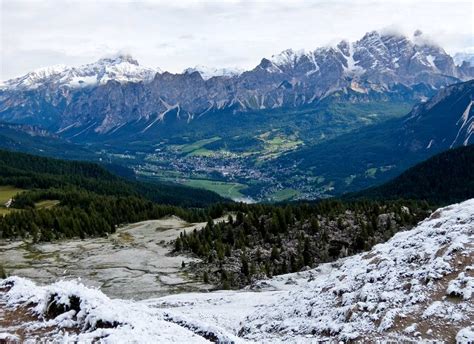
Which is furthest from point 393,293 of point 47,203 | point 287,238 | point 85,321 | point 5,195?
point 5,195

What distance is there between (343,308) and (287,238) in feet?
167

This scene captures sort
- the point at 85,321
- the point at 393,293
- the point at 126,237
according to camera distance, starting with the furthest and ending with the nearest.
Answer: the point at 126,237 → the point at 393,293 → the point at 85,321

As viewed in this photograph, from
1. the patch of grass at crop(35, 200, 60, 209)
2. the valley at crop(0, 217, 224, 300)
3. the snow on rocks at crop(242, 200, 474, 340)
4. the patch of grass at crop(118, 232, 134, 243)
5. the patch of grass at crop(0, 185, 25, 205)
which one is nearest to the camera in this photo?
the snow on rocks at crop(242, 200, 474, 340)

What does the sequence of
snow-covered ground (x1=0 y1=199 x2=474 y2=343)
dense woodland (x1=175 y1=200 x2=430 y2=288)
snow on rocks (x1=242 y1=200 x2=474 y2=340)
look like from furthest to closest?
dense woodland (x1=175 y1=200 x2=430 y2=288), snow on rocks (x1=242 y1=200 x2=474 y2=340), snow-covered ground (x1=0 y1=199 x2=474 y2=343)

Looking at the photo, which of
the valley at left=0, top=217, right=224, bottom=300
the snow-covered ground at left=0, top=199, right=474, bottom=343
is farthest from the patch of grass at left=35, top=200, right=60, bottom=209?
the snow-covered ground at left=0, top=199, right=474, bottom=343

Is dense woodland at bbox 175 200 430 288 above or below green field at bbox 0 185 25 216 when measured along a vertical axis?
above

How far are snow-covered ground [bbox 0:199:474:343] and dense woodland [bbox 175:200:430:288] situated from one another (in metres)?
30.8

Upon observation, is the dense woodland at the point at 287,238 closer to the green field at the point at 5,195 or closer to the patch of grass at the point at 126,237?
the patch of grass at the point at 126,237

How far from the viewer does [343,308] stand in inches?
971

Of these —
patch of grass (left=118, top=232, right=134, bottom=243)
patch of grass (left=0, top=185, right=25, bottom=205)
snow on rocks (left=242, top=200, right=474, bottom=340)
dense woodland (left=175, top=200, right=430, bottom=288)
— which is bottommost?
patch of grass (left=118, top=232, right=134, bottom=243)

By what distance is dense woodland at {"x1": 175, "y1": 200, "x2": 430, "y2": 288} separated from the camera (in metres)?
65.0

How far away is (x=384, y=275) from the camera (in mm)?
26062

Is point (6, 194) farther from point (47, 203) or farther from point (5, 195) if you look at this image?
point (47, 203)

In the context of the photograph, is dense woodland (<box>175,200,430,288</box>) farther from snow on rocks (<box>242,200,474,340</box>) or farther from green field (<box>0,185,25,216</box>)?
green field (<box>0,185,25,216</box>)
